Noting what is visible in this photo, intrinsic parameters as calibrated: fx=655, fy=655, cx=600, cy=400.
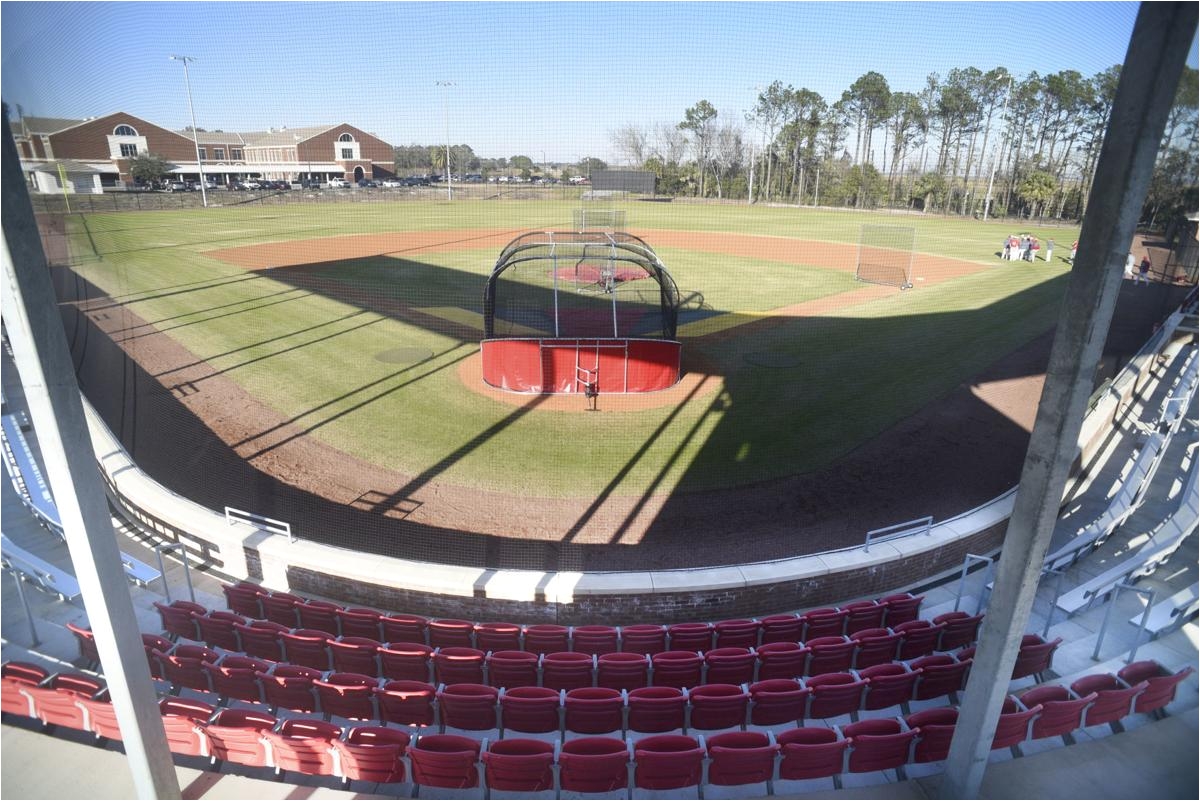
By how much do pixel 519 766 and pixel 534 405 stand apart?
634 cm

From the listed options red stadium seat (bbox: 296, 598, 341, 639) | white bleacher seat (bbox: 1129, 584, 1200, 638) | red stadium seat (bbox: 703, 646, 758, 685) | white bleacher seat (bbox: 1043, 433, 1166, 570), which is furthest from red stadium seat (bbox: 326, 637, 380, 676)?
white bleacher seat (bbox: 1129, 584, 1200, 638)

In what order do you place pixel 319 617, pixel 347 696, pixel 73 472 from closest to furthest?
1. pixel 73 472
2. pixel 347 696
3. pixel 319 617

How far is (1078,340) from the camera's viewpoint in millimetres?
2508

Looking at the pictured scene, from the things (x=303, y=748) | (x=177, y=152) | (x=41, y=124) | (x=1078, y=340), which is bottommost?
(x=303, y=748)

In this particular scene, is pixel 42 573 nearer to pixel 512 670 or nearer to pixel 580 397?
pixel 512 670

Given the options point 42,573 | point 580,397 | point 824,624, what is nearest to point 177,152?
point 580,397

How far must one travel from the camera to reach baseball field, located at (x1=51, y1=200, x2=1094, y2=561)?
23.2ft

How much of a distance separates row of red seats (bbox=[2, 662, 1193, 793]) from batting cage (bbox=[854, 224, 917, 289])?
17420 mm

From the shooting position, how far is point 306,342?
39.9 feet

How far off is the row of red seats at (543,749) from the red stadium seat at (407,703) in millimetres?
254

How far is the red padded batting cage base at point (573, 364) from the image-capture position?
31.0 feet

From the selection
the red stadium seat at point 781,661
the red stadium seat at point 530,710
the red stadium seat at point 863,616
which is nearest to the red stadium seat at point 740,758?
the red stadium seat at point 781,661

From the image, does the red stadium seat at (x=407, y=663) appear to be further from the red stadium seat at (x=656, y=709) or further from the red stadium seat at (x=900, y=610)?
the red stadium seat at (x=900, y=610)

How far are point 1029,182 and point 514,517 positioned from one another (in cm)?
1982
